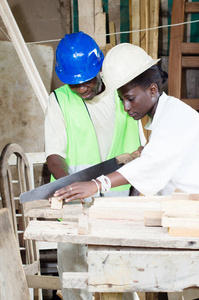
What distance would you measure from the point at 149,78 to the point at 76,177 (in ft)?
2.75

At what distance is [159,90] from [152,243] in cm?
106

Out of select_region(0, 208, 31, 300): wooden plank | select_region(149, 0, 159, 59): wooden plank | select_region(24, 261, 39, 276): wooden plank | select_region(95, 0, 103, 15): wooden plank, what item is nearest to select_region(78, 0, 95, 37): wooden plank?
select_region(95, 0, 103, 15): wooden plank

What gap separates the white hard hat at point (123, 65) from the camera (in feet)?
7.48

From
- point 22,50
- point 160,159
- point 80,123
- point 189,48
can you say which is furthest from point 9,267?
point 189,48

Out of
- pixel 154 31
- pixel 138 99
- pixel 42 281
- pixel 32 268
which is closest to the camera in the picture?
pixel 138 99

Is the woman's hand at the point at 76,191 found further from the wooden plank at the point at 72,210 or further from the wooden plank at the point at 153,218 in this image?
the wooden plank at the point at 153,218

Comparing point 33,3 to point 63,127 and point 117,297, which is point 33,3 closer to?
point 63,127

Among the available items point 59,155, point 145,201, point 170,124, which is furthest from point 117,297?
point 59,155

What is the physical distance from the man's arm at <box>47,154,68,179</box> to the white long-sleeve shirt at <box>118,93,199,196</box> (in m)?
0.75

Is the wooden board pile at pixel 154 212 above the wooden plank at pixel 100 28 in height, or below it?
below

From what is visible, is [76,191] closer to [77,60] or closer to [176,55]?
[77,60]

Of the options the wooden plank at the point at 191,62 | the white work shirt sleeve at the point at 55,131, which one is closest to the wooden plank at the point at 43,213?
the white work shirt sleeve at the point at 55,131

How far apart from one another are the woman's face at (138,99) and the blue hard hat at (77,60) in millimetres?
585

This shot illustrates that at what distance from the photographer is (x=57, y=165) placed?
284 cm
